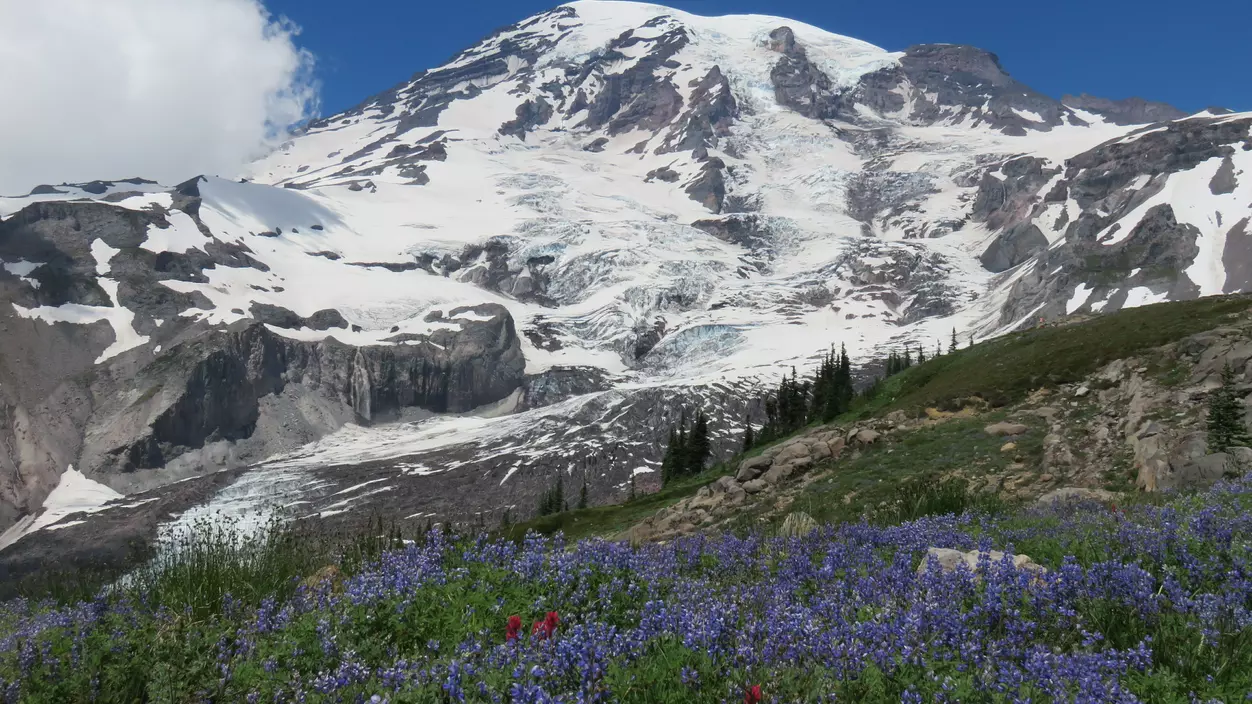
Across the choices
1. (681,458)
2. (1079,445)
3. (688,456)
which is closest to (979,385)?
(1079,445)

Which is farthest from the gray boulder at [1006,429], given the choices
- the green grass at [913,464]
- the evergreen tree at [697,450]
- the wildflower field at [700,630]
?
the evergreen tree at [697,450]

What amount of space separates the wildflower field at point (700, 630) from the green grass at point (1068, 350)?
28.2m

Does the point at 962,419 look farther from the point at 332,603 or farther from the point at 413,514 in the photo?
the point at 413,514

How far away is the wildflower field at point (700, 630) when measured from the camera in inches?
169

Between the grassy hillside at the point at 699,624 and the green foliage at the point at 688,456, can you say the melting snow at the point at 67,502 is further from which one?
the grassy hillside at the point at 699,624

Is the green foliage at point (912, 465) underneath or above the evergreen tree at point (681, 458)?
above

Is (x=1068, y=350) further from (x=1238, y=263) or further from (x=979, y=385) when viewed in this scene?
(x=1238, y=263)

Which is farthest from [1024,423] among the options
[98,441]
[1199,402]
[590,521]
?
[98,441]

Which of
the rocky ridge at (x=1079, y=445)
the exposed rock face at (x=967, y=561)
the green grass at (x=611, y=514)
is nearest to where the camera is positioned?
the exposed rock face at (x=967, y=561)

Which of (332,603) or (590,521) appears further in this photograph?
(590,521)

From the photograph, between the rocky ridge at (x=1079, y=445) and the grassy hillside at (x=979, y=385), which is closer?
the rocky ridge at (x=1079, y=445)

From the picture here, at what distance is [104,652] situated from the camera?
618 cm

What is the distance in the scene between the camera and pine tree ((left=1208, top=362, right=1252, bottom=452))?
15.9m

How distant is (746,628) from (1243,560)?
433cm
